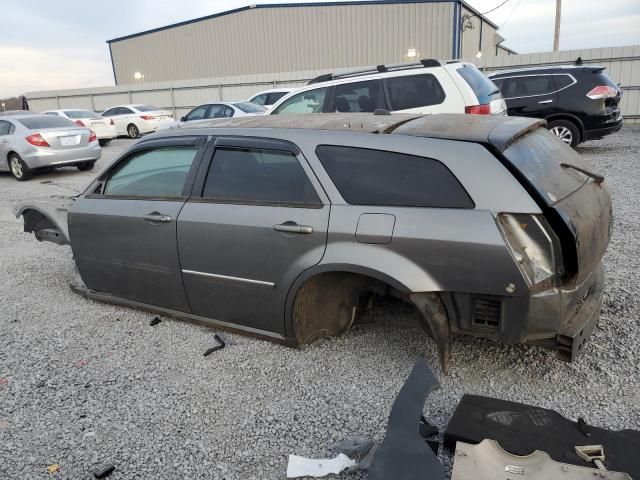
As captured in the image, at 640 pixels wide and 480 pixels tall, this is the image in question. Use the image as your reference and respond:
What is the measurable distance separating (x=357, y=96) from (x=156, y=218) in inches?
198

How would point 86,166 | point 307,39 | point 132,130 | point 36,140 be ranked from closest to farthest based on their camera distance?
point 36,140 → point 86,166 → point 132,130 → point 307,39

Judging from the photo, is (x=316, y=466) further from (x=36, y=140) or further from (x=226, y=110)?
(x=226, y=110)

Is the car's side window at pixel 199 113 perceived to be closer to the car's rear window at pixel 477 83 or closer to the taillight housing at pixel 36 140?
the taillight housing at pixel 36 140

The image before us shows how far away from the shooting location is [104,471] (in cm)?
239

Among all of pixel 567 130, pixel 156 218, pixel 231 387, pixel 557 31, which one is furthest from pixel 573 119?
pixel 557 31

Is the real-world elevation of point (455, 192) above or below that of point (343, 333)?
above

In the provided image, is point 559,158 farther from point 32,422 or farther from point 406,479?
point 32,422

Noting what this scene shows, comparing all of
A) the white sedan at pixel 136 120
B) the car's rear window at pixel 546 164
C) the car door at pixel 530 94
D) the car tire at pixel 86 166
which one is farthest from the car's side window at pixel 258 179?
the white sedan at pixel 136 120

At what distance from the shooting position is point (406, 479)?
2.00 meters

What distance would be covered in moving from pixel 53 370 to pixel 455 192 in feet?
9.48

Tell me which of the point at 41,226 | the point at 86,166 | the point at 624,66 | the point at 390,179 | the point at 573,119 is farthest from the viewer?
the point at 624,66

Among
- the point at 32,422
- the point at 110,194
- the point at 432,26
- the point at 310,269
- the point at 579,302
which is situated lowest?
the point at 32,422

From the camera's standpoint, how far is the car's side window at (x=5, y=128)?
11634mm

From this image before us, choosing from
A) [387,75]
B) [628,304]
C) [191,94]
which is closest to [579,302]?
[628,304]
